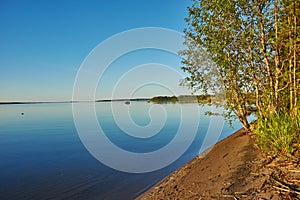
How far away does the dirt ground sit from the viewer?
389 cm

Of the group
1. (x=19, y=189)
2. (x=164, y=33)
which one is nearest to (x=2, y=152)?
(x=19, y=189)

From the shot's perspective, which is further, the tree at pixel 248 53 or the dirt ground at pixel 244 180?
the tree at pixel 248 53

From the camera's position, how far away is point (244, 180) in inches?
179

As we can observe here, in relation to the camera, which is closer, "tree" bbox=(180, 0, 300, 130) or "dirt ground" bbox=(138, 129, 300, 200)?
"dirt ground" bbox=(138, 129, 300, 200)

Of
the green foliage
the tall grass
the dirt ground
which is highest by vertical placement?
the green foliage

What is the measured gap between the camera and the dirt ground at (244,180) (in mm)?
3893

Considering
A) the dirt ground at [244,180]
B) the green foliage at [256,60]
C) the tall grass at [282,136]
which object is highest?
the green foliage at [256,60]

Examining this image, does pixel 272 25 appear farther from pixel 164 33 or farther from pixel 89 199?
pixel 89 199

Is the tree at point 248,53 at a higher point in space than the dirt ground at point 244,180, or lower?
higher

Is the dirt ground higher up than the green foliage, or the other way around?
the green foliage

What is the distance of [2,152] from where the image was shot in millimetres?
12688

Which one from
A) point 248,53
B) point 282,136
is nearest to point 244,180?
point 282,136

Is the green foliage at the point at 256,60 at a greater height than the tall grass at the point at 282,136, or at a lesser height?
greater

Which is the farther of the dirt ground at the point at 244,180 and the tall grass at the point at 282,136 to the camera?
the tall grass at the point at 282,136
